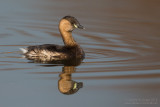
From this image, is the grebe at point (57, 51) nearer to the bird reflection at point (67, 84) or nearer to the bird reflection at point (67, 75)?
the bird reflection at point (67, 75)

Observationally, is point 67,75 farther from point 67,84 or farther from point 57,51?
point 57,51

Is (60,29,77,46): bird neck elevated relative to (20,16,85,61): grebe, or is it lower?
Answer: elevated

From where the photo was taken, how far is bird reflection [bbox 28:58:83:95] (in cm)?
931

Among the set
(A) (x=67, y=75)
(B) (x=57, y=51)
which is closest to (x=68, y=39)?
(B) (x=57, y=51)

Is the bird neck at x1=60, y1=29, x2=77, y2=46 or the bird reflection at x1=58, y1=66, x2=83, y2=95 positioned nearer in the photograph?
the bird reflection at x1=58, y1=66, x2=83, y2=95

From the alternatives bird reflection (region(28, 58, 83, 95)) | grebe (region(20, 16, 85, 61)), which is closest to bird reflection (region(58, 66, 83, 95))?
bird reflection (region(28, 58, 83, 95))

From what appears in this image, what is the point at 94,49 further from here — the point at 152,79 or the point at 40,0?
the point at 40,0

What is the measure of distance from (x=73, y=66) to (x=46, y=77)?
1.27 m

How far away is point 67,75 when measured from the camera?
10156 millimetres

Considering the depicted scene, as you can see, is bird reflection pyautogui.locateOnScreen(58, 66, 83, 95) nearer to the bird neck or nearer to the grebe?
the grebe

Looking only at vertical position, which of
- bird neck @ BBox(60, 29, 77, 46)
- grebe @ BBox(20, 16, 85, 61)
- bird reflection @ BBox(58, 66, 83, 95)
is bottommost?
bird reflection @ BBox(58, 66, 83, 95)

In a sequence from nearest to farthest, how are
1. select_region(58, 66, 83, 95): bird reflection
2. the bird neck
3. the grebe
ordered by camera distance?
select_region(58, 66, 83, 95): bird reflection < the grebe < the bird neck

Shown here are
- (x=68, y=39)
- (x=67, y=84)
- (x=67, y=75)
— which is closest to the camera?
(x=67, y=84)

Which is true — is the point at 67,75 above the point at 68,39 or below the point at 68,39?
below
